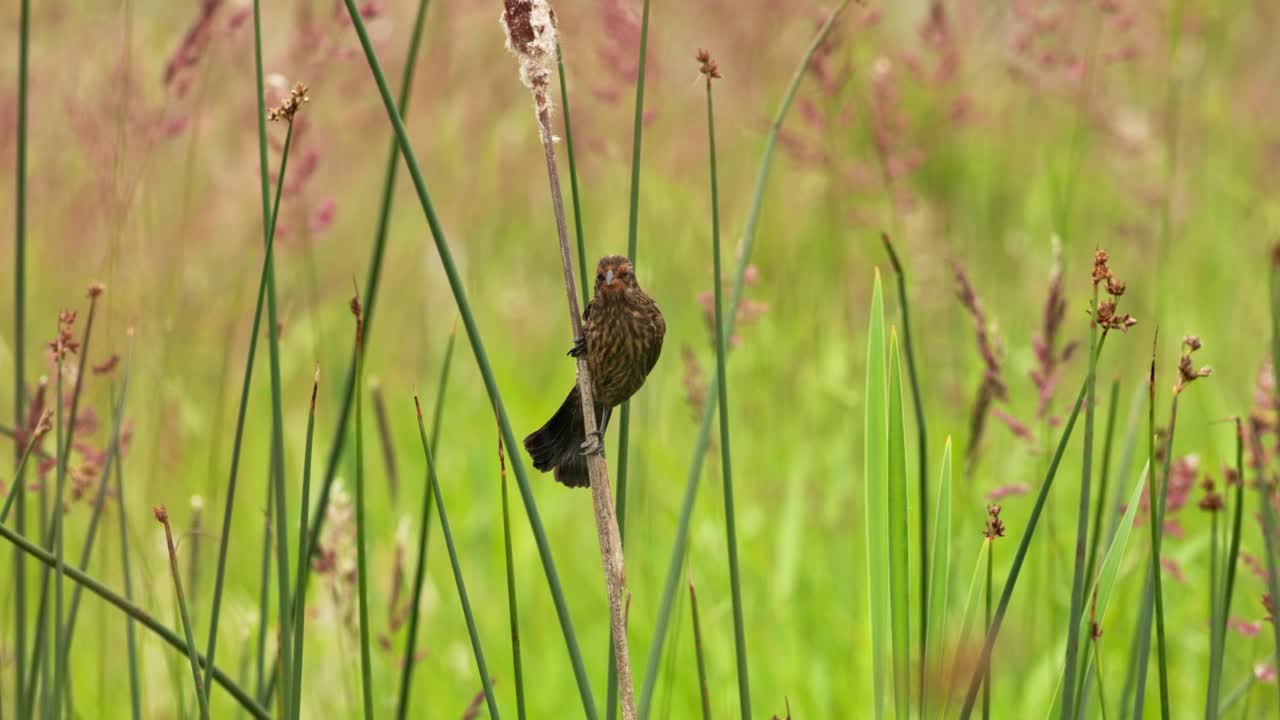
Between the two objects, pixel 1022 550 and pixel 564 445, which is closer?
pixel 1022 550

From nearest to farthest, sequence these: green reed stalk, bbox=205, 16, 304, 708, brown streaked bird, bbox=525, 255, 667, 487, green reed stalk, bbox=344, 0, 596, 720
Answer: green reed stalk, bbox=344, 0, 596, 720 → green reed stalk, bbox=205, 16, 304, 708 → brown streaked bird, bbox=525, 255, 667, 487

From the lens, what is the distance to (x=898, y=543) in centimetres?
140

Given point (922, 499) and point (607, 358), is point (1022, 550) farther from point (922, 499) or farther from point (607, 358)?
point (607, 358)

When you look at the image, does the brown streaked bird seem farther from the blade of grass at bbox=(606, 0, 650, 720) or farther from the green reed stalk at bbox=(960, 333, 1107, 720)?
the green reed stalk at bbox=(960, 333, 1107, 720)

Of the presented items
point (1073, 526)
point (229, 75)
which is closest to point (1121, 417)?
point (1073, 526)

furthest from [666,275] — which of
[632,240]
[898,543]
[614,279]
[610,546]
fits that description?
[610,546]

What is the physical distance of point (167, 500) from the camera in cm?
347

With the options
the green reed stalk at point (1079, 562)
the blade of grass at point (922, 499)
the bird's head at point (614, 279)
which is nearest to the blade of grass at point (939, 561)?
the blade of grass at point (922, 499)

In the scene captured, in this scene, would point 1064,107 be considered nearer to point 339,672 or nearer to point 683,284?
point 683,284

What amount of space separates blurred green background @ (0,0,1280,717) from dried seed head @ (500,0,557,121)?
0.72 meters

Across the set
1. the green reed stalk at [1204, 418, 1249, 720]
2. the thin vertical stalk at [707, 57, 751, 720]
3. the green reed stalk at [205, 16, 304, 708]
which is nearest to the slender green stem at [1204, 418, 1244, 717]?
the green reed stalk at [1204, 418, 1249, 720]

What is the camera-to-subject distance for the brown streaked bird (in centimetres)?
166

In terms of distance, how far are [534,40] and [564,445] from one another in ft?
1.94

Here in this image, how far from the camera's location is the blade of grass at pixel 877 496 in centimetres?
144
